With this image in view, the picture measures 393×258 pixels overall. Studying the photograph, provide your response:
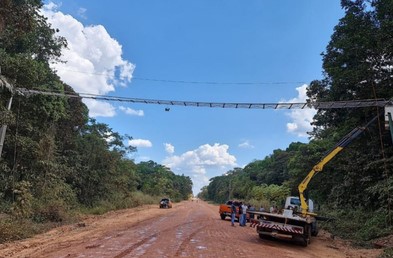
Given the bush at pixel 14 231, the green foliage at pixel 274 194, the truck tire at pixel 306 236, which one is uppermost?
the green foliage at pixel 274 194

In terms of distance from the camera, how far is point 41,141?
2552cm

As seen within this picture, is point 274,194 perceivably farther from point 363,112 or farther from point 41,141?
point 41,141

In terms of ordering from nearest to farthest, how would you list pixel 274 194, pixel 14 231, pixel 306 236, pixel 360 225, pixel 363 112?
pixel 14 231 → pixel 306 236 → pixel 360 225 → pixel 363 112 → pixel 274 194

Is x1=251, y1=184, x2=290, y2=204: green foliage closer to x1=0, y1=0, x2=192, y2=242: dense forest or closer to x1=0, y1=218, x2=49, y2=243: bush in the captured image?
x1=0, y1=0, x2=192, y2=242: dense forest

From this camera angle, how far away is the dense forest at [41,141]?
19.1 metres

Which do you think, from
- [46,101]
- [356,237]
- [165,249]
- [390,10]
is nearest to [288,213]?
[356,237]

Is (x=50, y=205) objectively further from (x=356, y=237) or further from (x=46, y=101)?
(x=356, y=237)

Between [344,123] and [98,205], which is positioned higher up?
[344,123]

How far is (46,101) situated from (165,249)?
55.2ft

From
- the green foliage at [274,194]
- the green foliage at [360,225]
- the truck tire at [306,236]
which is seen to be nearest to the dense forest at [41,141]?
the truck tire at [306,236]

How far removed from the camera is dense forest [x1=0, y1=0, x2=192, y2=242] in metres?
19.1

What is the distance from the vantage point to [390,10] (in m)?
20.6

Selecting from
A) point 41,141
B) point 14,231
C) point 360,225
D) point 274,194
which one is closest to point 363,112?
point 360,225

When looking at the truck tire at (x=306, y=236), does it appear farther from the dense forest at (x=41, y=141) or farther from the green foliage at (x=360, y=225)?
the dense forest at (x=41, y=141)
